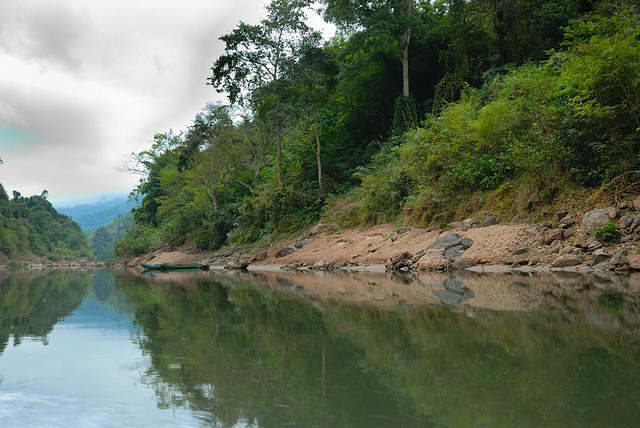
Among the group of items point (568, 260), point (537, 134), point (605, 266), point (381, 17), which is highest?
point (381, 17)

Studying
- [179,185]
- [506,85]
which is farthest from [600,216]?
[179,185]

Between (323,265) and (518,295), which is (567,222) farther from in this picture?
(323,265)

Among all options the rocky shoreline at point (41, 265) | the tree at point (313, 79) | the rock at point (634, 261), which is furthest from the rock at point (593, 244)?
the rocky shoreline at point (41, 265)

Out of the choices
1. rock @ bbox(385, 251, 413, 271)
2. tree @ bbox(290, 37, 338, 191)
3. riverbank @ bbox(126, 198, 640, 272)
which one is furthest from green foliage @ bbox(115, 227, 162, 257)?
rock @ bbox(385, 251, 413, 271)

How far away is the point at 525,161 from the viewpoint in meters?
13.3

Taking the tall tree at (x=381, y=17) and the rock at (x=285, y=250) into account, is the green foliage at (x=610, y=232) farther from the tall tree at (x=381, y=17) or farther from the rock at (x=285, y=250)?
the tall tree at (x=381, y=17)

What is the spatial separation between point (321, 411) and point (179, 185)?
4589cm

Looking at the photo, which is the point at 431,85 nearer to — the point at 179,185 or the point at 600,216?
the point at 600,216

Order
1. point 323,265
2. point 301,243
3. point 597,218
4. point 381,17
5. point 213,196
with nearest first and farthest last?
point 597,218, point 323,265, point 301,243, point 381,17, point 213,196

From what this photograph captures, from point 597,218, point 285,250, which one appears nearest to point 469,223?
point 597,218

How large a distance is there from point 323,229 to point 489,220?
31.9 ft

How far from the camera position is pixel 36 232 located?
303 feet

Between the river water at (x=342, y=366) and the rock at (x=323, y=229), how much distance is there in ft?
50.0

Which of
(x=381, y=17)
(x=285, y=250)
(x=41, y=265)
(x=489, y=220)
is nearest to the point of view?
(x=489, y=220)
